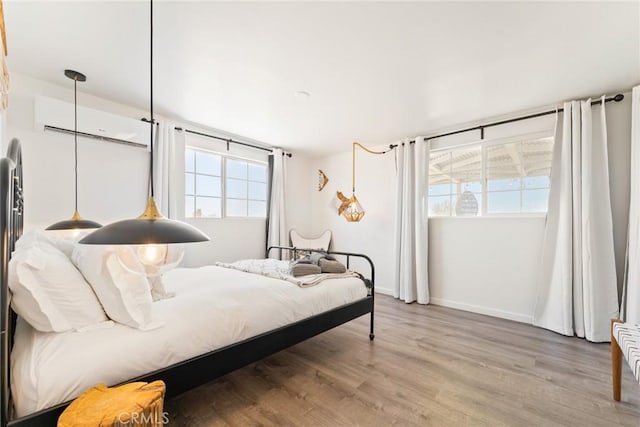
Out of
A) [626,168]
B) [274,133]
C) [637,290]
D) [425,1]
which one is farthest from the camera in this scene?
[274,133]

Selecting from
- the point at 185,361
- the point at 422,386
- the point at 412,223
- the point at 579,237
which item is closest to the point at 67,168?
the point at 185,361

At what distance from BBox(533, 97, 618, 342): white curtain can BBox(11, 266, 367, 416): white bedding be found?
2.45m

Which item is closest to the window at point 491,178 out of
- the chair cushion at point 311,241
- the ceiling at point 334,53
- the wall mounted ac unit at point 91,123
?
the ceiling at point 334,53

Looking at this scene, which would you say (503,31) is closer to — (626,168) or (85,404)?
(626,168)

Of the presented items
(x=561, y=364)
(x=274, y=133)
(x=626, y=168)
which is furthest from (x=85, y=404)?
(x=626, y=168)

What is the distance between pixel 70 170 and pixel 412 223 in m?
4.16

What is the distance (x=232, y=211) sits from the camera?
443cm

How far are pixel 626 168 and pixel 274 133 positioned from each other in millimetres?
4031

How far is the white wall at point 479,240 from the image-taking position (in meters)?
2.88

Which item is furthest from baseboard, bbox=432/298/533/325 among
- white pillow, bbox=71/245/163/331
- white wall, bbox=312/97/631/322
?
white pillow, bbox=71/245/163/331

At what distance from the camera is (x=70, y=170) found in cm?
285

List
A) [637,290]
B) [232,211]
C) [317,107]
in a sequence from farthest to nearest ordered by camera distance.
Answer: [232,211], [317,107], [637,290]

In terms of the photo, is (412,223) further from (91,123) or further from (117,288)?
(91,123)

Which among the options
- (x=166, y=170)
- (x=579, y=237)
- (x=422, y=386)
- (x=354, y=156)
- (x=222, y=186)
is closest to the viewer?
(x=422, y=386)
